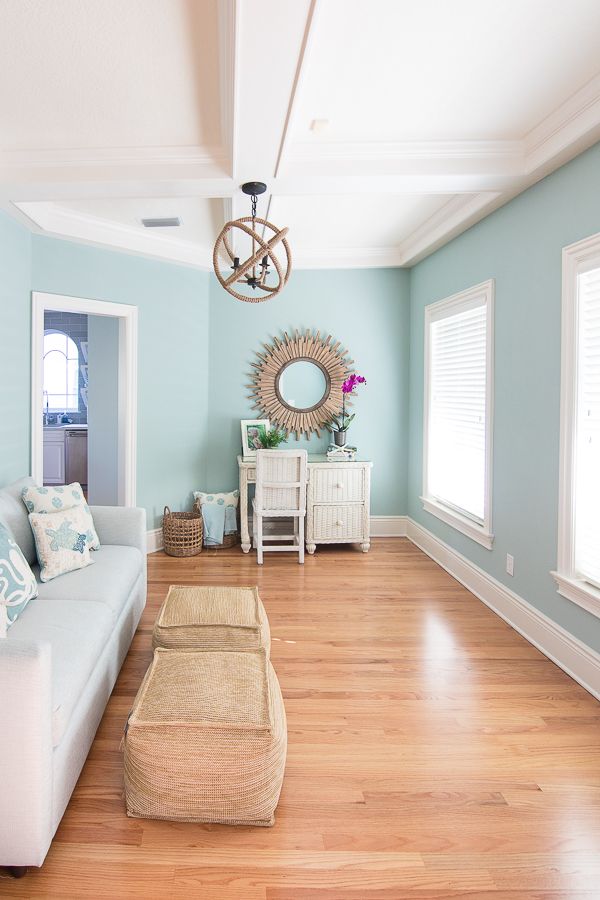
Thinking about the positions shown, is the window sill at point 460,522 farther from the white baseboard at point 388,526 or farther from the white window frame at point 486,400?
the white baseboard at point 388,526

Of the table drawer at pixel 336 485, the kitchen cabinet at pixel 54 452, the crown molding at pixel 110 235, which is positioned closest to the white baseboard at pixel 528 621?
the table drawer at pixel 336 485

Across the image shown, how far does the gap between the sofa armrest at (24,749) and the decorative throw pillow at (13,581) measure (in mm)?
667

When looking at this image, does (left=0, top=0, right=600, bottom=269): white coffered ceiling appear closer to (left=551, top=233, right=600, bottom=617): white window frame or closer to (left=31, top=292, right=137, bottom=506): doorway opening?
(left=551, top=233, right=600, bottom=617): white window frame

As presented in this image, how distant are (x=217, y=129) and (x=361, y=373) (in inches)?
114

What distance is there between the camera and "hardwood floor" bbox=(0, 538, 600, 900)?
5.23ft

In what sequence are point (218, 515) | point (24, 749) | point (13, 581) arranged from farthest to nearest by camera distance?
point (218, 515) → point (13, 581) → point (24, 749)

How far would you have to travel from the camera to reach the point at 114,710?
244cm

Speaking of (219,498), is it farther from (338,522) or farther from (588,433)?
(588,433)

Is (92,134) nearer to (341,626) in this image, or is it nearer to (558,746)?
(341,626)

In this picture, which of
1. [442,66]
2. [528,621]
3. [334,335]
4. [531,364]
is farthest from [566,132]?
[334,335]

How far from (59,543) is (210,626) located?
0.89 m

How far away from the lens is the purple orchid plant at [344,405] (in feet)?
16.9

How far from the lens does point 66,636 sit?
6.90 ft

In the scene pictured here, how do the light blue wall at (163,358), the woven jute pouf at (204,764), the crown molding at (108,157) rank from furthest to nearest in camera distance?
1. the light blue wall at (163,358)
2. the crown molding at (108,157)
3. the woven jute pouf at (204,764)
